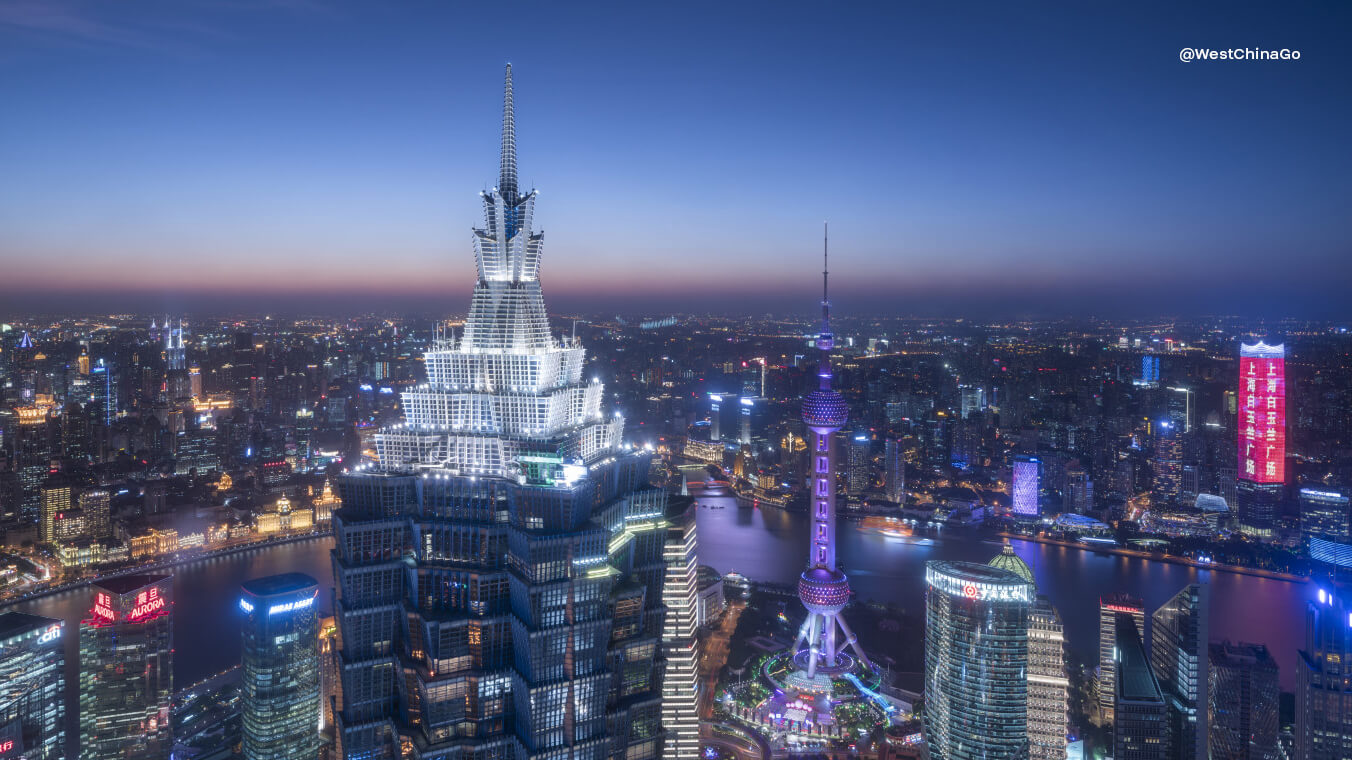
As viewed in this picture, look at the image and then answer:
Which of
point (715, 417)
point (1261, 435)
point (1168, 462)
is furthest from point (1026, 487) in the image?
point (715, 417)

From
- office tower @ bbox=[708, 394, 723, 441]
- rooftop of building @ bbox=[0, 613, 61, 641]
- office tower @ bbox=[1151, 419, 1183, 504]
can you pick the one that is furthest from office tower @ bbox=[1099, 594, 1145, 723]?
office tower @ bbox=[708, 394, 723, 441]

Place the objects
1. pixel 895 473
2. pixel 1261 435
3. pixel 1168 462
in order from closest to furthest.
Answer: pixel 1261 435 < pixel 1168 462 < pixel 895 473

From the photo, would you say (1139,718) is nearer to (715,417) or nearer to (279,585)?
(279,585)

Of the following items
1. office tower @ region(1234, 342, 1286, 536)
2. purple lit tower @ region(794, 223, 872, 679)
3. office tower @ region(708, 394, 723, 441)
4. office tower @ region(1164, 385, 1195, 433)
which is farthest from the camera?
office tower @ region(708, 394, 723, 441)

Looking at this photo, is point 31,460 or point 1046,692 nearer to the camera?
point 1046,692

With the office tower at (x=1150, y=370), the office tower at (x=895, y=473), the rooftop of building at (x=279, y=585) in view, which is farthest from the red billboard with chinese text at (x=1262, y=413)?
the rooftop of building at (x=279, y=585)

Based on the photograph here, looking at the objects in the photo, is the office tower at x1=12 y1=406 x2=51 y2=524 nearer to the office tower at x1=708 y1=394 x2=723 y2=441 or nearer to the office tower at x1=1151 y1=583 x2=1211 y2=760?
the office tower at x1=708 y1=394 x2=723 y2=441

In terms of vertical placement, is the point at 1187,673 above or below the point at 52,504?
below
